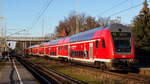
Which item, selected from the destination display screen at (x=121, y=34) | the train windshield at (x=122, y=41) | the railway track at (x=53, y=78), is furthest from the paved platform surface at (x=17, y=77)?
the destination display screen at (x=121, y=34)

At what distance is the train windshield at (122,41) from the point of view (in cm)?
1773

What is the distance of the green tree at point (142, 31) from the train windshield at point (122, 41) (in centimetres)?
1136

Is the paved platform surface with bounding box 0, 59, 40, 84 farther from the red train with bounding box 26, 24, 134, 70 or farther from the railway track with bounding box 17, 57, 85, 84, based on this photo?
the red train with bounding box 26, 24, 134, 70

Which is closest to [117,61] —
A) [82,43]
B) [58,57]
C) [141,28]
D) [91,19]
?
[82,43]

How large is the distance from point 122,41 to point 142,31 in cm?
1313

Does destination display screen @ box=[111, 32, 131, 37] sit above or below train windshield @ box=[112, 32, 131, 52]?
above

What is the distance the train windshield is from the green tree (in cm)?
1136

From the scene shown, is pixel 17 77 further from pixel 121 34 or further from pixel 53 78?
pixel 121 34

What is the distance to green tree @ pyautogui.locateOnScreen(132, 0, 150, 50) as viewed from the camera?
95.3 feet

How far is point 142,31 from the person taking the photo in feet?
98.8

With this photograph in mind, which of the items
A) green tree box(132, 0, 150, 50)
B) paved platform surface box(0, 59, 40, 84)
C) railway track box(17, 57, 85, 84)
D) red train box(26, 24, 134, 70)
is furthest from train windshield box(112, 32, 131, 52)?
green tree box(132, 0, 150, 50)

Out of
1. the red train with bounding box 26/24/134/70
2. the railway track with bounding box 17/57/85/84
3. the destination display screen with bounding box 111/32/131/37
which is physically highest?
the destination display screen with bounding box 111/32/131/37

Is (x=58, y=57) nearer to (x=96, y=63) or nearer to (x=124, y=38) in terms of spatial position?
(x=96, y=63)

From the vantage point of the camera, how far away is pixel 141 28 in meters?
30.3
